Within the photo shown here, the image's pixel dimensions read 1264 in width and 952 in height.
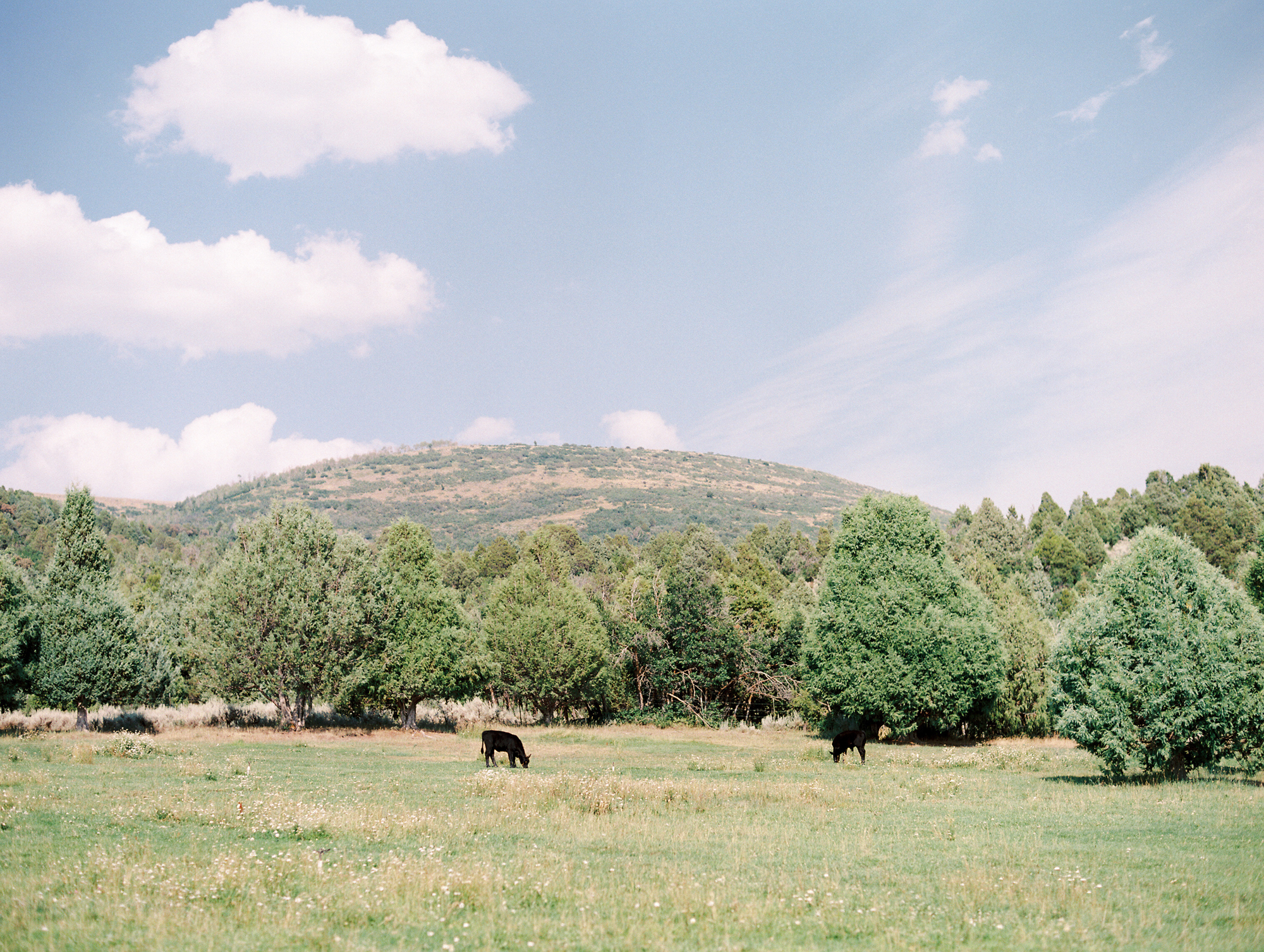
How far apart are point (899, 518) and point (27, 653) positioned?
46799mm

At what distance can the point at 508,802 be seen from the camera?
1959 cm

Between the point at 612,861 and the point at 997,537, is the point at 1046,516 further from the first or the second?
the point at 612,861

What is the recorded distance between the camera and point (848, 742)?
33750mm

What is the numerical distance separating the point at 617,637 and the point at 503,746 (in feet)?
107

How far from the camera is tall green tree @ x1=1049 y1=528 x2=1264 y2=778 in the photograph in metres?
23.7

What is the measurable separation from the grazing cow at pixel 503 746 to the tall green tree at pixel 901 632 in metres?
20.2

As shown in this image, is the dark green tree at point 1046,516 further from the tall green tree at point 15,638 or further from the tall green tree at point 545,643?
the tall green tree at point 15,638

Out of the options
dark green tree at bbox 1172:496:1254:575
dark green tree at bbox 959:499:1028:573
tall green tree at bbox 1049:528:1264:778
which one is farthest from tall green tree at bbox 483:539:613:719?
dark green tree at bbox 1172:496:1254:575

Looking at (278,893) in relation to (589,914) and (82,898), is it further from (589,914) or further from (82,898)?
(589,914)

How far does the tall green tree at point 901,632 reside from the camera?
42344 mm

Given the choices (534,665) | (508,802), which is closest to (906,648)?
(534,665)

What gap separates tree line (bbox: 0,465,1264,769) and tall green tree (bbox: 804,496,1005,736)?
111mm

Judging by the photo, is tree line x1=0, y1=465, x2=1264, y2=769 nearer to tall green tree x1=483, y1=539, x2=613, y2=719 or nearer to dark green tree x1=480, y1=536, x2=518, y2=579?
tall green tree x1=483, y1=539, x2=613, y2=719

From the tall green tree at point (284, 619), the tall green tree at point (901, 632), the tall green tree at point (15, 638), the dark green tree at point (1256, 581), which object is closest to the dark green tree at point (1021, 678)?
the tall green tree at point (901, 632)
